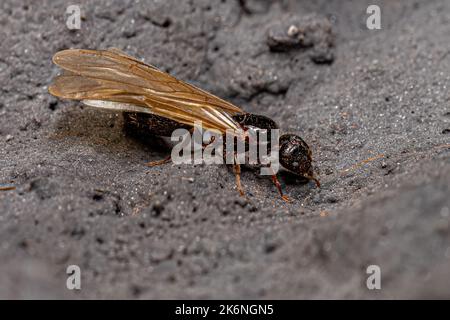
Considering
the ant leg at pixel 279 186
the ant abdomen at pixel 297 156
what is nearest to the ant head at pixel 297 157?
the ant abdomen at pixel 297 156

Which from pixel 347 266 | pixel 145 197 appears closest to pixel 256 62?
pixel 145 197

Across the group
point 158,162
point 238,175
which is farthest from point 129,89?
point 238,175

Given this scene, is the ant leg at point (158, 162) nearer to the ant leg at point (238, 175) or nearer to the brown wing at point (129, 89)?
the brown wing at point (129, 89)

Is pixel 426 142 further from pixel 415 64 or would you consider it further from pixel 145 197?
pixel 145 197

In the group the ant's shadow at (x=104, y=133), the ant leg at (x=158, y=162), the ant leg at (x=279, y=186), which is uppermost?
the ant's shadow at (x=104, y=133)

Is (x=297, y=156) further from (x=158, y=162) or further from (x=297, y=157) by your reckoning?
(x=158, y=162)

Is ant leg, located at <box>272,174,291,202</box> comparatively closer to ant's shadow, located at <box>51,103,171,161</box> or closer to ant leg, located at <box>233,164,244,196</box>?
ant leg, located at <box>233,164,244,196</box>

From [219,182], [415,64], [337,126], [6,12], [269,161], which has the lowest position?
[219,182]
